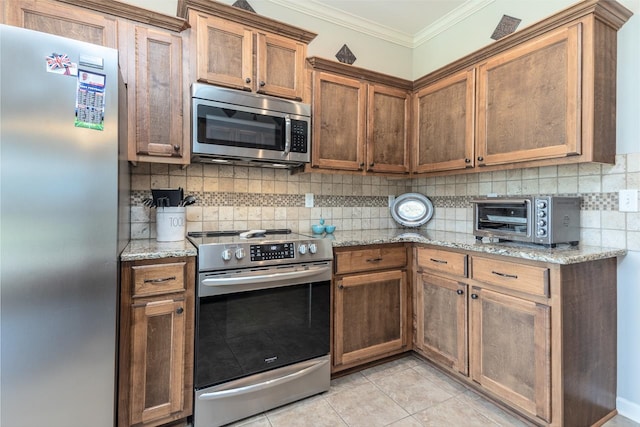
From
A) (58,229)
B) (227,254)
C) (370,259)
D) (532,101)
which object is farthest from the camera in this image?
(370,259)

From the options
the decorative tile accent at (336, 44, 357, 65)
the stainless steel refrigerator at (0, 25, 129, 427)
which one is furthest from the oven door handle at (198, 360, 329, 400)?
the decorative tile accent at (336, 44, 357, 65)

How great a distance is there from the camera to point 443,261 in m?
2.15

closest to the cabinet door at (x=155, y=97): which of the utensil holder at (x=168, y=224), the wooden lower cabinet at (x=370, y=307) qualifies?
the utensil holder at (x=168, y=224)

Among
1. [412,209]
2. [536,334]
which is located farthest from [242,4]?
[536,334]

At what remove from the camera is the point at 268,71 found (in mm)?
2068

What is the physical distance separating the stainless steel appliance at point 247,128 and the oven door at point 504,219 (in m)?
1.22

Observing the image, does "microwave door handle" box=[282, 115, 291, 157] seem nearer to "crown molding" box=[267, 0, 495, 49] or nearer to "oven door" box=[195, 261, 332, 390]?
"oven door" box=[195, 261, 332, 390]

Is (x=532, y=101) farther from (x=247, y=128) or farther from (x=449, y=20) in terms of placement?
(x=247, y=128)

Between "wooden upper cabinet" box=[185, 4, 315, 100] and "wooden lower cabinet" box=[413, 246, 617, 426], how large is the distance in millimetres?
1624

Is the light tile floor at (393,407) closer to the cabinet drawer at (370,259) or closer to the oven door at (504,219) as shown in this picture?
the cabinet drawer at (370,259)

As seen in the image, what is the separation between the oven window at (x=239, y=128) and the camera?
1.89m

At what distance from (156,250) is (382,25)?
9.01 feet

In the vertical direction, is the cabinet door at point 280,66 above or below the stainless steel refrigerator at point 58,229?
above

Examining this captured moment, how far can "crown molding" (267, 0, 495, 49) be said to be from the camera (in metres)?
2.59
